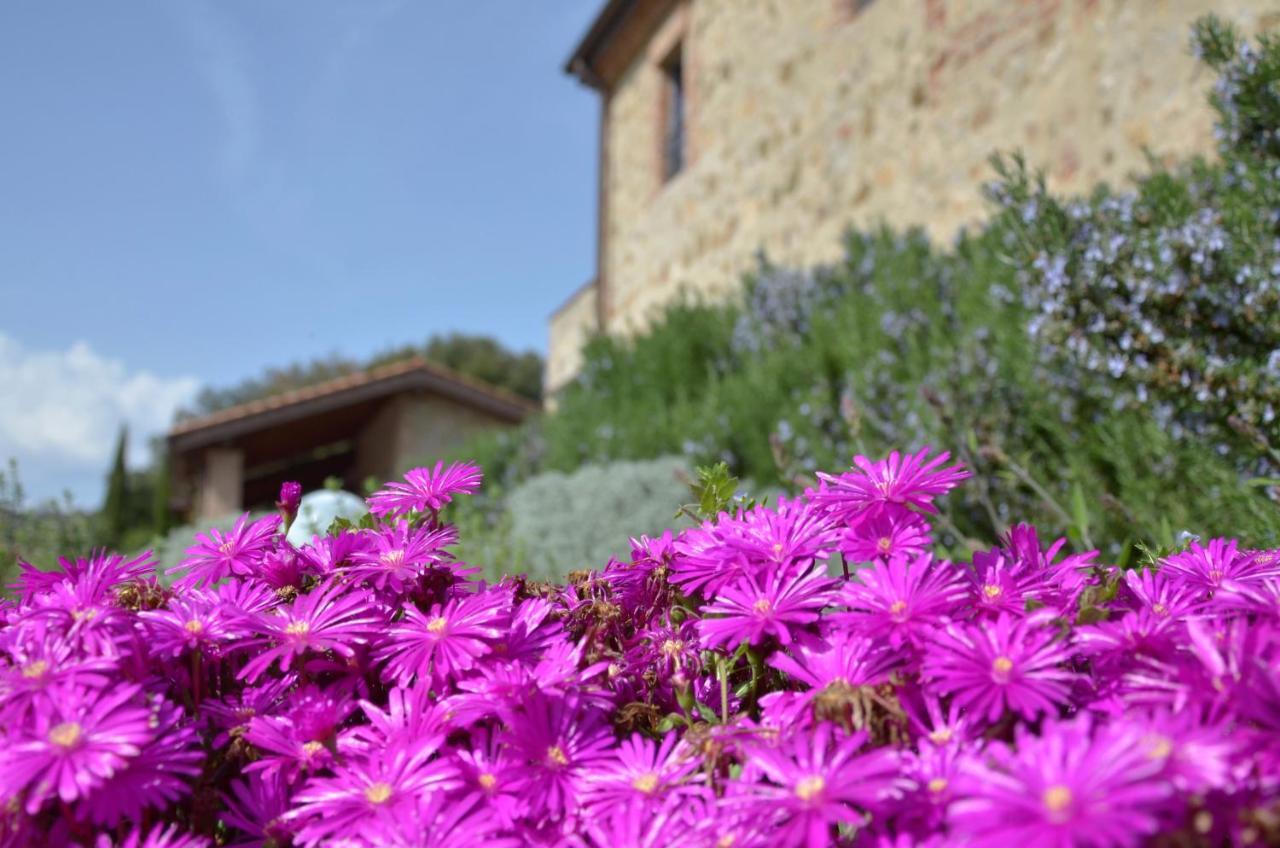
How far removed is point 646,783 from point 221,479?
14003mm

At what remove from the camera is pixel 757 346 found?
648 cm

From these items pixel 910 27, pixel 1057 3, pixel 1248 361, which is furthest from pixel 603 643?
pixel 910 27

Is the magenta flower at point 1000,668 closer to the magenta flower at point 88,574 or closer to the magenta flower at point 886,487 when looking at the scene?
the magenta flower at point 886,487

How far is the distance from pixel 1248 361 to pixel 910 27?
5.55 metres

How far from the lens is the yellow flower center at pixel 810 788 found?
786 mm

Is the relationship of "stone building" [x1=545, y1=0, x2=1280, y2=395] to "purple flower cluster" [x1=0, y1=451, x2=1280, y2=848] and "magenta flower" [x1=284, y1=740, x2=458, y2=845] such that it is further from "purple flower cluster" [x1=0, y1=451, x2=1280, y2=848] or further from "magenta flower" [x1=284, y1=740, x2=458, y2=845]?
"magenta flower" [x1=284, y1=740, x2=458, y2=845]

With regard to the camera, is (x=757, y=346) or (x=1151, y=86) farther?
(x=757, y=346)

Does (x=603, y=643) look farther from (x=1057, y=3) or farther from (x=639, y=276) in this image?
(x=639, y=276)

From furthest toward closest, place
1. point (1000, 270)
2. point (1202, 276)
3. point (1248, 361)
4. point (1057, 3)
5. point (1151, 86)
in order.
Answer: point (1057, 3) < point (1151, 86) < point (1000, 270) < point (1202, 276) < point (1248, 361)

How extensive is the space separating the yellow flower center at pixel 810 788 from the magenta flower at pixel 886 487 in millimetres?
363

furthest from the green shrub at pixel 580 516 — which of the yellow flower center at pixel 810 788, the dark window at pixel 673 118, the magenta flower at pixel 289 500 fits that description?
the dark window at pixel 673 118

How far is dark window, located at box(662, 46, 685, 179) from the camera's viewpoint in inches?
460

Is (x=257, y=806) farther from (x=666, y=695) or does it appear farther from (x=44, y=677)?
(x=666, y=695)

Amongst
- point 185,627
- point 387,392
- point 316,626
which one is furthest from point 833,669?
point 387,392
